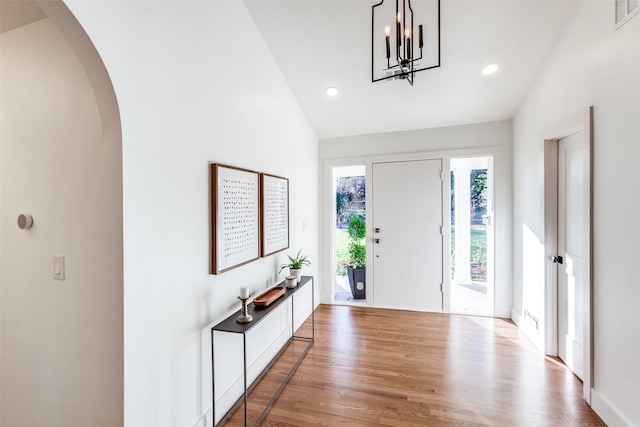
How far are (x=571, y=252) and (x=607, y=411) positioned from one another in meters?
1.12

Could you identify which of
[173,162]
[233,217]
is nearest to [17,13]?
[173,162]

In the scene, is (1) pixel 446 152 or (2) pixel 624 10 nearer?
(2) pixel 624 10

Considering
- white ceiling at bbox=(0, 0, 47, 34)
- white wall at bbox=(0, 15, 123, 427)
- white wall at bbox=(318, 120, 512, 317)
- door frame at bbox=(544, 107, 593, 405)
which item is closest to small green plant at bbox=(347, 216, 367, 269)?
white wall at bbox=(318, 120, 512, 317)

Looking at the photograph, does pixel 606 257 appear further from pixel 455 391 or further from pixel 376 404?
pixel 376 404

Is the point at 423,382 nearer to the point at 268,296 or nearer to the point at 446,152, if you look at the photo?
the point at 268,296

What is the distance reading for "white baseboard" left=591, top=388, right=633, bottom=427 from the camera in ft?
5.36

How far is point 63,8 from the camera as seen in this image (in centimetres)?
102

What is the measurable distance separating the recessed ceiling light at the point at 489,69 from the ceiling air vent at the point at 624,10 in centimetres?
96

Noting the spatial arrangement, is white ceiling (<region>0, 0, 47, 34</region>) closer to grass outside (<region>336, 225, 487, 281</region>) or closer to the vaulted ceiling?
the vaulted ceiling

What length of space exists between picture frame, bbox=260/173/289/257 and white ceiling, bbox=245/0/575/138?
3.75ft

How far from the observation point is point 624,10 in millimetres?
1595

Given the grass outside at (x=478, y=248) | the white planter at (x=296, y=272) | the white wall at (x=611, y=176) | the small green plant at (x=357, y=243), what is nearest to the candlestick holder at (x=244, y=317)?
the white planter at (x=296, y=272)

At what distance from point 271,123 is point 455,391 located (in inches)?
104

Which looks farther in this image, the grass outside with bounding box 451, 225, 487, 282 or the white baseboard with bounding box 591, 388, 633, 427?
the grass outside with bounding box 451, 225, 487, 282
